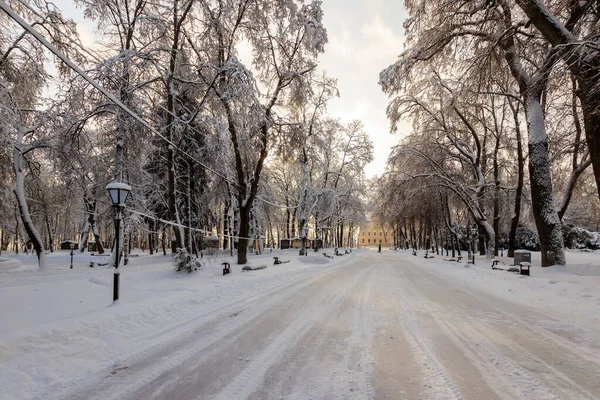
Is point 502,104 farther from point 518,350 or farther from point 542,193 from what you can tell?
point 518,350

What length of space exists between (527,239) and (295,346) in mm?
38305

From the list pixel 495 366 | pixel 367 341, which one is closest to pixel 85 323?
pixel 367 341

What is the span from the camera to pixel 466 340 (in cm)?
425

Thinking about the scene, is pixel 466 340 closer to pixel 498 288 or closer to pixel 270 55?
pixel 498 288

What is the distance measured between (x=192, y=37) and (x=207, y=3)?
177 centimetres

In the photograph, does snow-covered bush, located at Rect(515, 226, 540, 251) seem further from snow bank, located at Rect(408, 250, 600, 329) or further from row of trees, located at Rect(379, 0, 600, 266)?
snow bank, located at Rect(408, 250, 600, 329)

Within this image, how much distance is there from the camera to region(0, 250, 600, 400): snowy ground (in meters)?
2.94

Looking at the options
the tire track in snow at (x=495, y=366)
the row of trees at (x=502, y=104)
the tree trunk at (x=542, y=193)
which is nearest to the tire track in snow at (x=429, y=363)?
the tire track in snow at (x=495, y=366)

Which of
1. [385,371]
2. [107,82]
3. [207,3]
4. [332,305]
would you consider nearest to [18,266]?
[107,82]

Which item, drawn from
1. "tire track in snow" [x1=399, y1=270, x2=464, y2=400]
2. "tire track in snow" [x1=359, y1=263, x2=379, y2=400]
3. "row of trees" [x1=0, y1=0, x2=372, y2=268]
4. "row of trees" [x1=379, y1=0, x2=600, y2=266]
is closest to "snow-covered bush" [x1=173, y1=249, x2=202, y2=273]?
"row of trees" [x1=0, y1=0, x2=372, y2=268]

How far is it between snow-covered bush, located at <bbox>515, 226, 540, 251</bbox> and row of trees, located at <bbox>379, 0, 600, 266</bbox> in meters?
6.67

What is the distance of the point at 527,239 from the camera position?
33000 millimetres

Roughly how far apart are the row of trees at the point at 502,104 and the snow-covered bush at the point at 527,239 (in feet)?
21.9

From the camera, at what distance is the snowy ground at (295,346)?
2941mm
